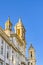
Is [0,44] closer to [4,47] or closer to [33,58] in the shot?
Answer: [4,47]

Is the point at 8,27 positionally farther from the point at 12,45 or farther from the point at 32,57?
the point at 32,57

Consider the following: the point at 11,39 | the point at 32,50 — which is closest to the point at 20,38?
the point at 11,39

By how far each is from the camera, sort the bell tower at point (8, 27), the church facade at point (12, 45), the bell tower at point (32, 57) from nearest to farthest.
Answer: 1. the church facade at point (12, 45)
2. the bell tower at point (8, 27)
3. the bell tower at point (32, 57)

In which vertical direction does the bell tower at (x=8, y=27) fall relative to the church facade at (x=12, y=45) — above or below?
above

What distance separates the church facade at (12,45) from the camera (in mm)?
47625

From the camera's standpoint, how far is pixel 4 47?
48094 mm

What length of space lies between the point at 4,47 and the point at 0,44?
2252mm

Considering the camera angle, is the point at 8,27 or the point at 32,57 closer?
the point at 8,27

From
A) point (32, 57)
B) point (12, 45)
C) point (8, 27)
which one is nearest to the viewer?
point (12, 45)

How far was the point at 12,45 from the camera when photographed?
52938 mm

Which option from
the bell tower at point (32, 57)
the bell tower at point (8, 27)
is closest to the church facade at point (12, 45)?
the bell tower at point (8, 27)

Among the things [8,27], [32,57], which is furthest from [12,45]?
[32,57]

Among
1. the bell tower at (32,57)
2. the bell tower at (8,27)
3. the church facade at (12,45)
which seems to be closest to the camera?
the church facade at (12,45)

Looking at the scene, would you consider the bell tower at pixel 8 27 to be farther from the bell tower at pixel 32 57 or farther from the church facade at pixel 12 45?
the bell tower at pixel 32 57
